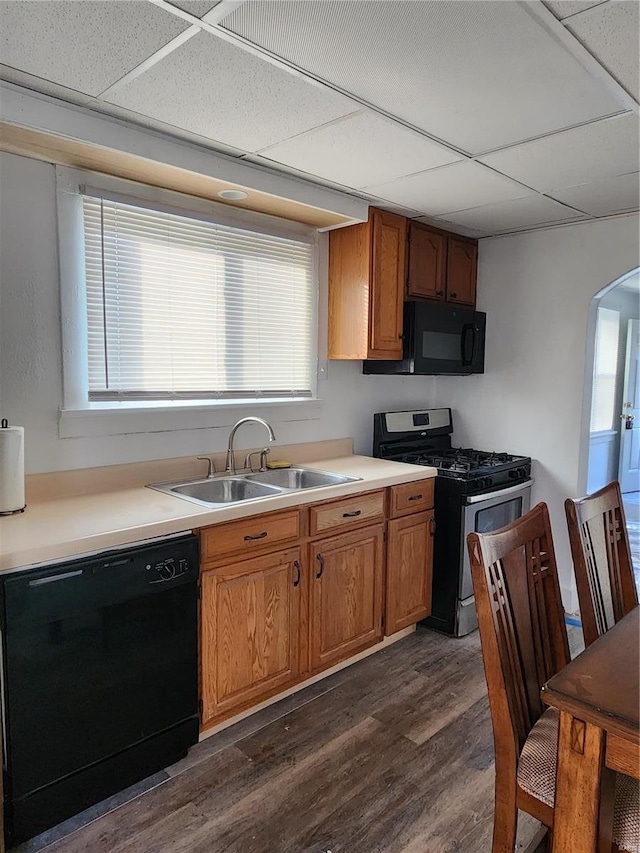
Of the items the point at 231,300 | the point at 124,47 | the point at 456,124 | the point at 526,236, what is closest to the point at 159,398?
the point at 231,300

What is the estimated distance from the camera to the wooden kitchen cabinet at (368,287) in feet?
9.70

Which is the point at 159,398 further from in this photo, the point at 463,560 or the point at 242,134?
the point at 463,560

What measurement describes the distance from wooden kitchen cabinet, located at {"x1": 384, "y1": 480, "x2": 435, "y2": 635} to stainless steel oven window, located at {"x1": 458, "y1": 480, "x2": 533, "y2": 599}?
18 cm

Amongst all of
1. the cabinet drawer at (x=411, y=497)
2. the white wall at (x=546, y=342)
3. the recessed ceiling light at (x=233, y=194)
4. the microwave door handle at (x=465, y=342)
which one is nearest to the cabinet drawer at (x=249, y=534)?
the cabinet drawer at (x=411, y=497)

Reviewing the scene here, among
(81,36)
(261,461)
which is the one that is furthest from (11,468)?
(81,36)

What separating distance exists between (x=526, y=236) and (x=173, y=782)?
3.36 metres

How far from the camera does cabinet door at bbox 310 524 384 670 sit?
2.45 meters

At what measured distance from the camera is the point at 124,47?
148 cm

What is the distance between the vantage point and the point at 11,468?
1.87 metres

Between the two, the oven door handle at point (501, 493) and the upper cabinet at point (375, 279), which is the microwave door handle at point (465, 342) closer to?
the upper cabinet at point (375, 279)

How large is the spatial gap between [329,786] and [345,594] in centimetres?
80

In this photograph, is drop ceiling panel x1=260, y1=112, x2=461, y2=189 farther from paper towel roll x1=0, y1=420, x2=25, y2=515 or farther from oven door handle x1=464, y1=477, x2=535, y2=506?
oven door handle x1=464, y1=477, x2=535, y2=506

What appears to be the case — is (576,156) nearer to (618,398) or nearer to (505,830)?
(505,830)

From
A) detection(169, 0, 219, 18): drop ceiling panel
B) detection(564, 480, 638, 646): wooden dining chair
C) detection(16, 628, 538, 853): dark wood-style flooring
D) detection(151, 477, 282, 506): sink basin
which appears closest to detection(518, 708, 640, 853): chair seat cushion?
detection(564, 480, 638, 646): wooden dining chair
